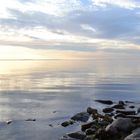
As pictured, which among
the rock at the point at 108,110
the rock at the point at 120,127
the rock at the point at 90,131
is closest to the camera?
the rock at the point at 120,127

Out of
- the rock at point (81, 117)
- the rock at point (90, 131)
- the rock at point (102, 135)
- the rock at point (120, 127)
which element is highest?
the rock at point (120, 127)

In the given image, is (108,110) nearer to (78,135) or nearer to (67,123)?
(67,123)

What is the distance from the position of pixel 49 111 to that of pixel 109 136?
68.2 feet

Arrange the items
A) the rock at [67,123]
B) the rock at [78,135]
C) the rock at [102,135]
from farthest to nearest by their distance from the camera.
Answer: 1. the rock at [67,123]
2. the rock at [78,135]
3. the rock at [102,135]

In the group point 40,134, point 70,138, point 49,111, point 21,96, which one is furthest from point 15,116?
point 21,96

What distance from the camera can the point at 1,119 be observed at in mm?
43312

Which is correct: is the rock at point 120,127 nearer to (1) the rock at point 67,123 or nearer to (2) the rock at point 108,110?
(1) the rock at point 67,123

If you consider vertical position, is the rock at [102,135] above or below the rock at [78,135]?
above

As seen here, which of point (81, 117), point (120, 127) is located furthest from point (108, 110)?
point (120, 127)

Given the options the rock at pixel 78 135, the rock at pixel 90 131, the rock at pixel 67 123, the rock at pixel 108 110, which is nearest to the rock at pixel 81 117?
the rock at pixel 67 123

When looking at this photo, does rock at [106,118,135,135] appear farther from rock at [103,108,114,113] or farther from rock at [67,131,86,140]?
rock at [103,108,114,113]

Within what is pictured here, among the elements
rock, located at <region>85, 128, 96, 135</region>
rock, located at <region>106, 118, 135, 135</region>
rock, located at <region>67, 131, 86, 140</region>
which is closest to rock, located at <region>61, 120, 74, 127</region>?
rock, located at <region>85, 128, 96, 135</region>

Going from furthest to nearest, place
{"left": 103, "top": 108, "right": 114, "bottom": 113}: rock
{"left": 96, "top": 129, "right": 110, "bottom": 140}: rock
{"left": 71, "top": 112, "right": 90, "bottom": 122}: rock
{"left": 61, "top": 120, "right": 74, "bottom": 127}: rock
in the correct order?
{"left": 103, "top": 108, "right": 114, "bottom": 113}: rock
{"left": 71, "top": 112, "right": 90, "bottom": 122}: rock
{"left": 61, "top": 120, "right": 74, "bottom": 127}: rock
{"left": 96, "top": 129, "right": 110, "bottom": 140}: rock

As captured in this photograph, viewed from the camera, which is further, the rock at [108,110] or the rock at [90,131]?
the rock at [108,110]
